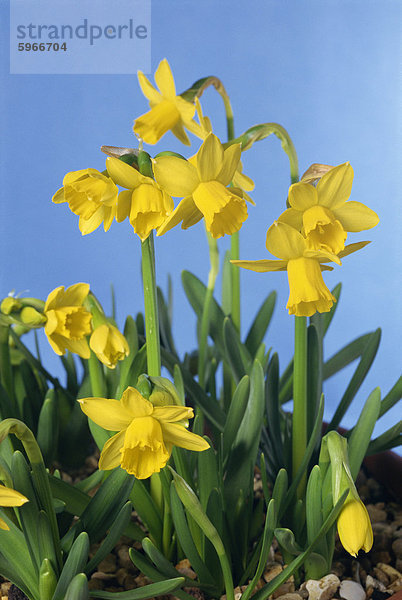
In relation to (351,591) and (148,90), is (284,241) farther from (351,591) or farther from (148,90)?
(351,591)

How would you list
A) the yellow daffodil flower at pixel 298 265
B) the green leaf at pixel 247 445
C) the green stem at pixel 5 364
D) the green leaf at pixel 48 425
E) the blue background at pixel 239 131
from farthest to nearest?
the blue background at pixel 239 131 < the green stem at pixel 5 364 < the green leaf at pixel 48 425 < the green leaf at pixel 247 445 < the yellow daffodil flower at pixel 298 265

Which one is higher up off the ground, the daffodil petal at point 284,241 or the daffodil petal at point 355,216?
the daffodil petal at point 355,216

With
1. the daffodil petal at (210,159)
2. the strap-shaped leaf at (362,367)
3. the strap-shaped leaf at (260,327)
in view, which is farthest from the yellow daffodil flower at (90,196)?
the strap-shaped leaf at (260,327)

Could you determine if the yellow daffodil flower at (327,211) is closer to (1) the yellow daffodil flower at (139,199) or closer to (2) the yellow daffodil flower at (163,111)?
(1) the yellow daffodil flower at (139,199)

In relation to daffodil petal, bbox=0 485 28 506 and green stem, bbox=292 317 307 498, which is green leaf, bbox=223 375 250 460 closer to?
green stem, bbox=292 317 307 498

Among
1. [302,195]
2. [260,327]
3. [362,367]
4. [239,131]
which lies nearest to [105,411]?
[302,195]

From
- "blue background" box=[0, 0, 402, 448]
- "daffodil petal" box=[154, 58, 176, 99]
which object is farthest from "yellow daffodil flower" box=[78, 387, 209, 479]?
"blue background" box=[0, 0, 402, 448]
